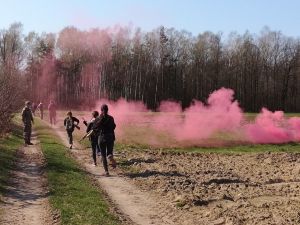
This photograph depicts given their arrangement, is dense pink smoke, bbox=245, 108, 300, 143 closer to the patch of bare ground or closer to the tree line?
the patch of bare ground

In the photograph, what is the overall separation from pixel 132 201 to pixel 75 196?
5.50 feet

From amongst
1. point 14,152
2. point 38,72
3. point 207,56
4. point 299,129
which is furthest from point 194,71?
point 14,152

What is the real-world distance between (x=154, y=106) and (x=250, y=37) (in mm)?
34274

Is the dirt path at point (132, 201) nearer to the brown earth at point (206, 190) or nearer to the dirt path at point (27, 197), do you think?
the brown earth at point (206, 190)

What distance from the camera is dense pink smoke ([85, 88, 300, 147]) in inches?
1515

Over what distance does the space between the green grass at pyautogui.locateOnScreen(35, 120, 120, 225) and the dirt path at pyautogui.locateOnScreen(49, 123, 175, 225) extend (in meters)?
0.47

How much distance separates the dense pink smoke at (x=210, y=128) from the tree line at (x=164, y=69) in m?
37.7

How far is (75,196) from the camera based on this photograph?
580 inches

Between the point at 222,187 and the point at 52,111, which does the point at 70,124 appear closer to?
the point at 222,187

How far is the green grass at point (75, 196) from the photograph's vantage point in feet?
40.1

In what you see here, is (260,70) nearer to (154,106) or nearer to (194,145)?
(154,106)

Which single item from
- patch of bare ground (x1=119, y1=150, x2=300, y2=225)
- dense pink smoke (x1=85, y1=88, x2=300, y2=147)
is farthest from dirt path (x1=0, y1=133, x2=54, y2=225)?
dense pink smoke (x1=85, y1=88, x2=300, y2=147)

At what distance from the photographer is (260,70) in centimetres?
11181

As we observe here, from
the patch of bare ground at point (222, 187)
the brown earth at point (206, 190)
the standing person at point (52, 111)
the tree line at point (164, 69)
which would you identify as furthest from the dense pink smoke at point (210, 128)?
the tree line at point (164, 69)
